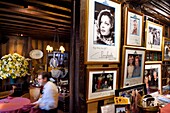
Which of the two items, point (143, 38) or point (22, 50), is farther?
point (22, 50)

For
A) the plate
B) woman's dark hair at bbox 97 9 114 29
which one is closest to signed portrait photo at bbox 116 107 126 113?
woman's dark hair at bbox 97 9 114 29

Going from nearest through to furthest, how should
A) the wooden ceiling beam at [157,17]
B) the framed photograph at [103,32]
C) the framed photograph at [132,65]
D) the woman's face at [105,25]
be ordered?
the framed photograph at [103,32]
the woman's face at [105,25]
the framed photograph at [132,65]
the wooden ceiling beam at [157,17]

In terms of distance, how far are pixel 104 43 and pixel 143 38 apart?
2.59ft

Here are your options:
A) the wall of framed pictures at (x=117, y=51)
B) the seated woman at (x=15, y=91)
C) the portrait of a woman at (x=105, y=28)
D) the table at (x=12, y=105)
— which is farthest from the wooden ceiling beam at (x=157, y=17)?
the seated woman at (x=15, y=91)

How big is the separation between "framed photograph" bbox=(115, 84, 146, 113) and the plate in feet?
18.8

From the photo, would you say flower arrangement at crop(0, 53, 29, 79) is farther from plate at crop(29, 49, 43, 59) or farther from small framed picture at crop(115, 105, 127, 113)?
small framed picture at crop(115, 105, 127, 113)

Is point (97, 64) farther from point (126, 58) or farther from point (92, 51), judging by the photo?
point (126, 58)

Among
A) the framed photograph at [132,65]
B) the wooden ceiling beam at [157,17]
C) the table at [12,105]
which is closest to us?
the framed photograph at [132,65]

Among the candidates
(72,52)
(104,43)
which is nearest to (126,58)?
(104,43)

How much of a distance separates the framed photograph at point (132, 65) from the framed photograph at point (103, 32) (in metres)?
0.15

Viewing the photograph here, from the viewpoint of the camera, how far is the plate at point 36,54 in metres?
6.87

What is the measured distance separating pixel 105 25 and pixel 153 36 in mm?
1067

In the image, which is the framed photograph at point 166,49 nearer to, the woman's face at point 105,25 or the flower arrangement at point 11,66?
the woman's face at point 105,25

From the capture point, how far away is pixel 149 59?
220 cm
